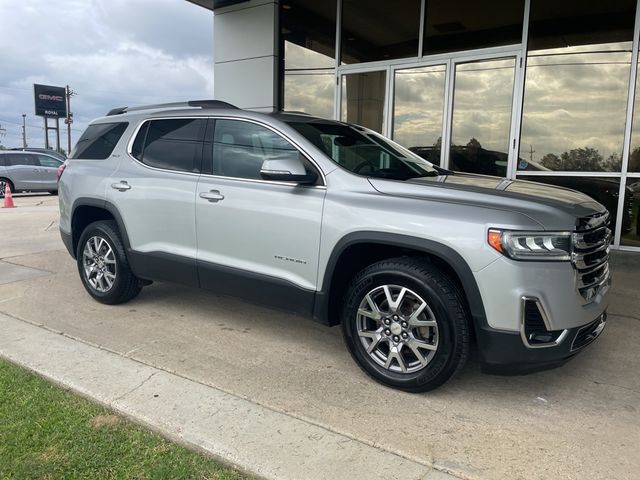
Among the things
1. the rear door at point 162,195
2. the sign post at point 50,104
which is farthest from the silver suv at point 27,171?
the sign post at point 50,104

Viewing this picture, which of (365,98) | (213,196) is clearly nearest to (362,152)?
(213,196)

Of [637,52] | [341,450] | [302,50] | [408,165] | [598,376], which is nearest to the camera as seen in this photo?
[341,450]

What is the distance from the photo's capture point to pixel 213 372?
359 centimetres

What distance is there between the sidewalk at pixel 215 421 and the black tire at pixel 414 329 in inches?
26.3

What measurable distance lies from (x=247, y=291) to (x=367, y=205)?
1.21 m

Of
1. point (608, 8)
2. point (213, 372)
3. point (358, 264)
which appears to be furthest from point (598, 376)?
point (608, 8)

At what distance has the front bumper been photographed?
2.91 metres

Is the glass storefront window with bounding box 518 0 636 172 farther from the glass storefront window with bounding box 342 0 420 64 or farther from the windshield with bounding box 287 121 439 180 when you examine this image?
the windshield with bounding box 287 121 439 180

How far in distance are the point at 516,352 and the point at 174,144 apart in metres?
3.21

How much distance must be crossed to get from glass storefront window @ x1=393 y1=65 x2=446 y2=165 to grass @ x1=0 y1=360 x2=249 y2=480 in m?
6.81

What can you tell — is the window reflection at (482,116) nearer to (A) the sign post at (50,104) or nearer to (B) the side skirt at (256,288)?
(B) the side skirt at (256,288)

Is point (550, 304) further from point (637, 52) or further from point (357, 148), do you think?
point (637, 52)

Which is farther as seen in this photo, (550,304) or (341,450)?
(550,304)

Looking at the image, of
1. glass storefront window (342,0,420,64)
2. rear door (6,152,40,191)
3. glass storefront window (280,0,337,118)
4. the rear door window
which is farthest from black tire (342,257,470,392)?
rear door (6,152,40,191)
